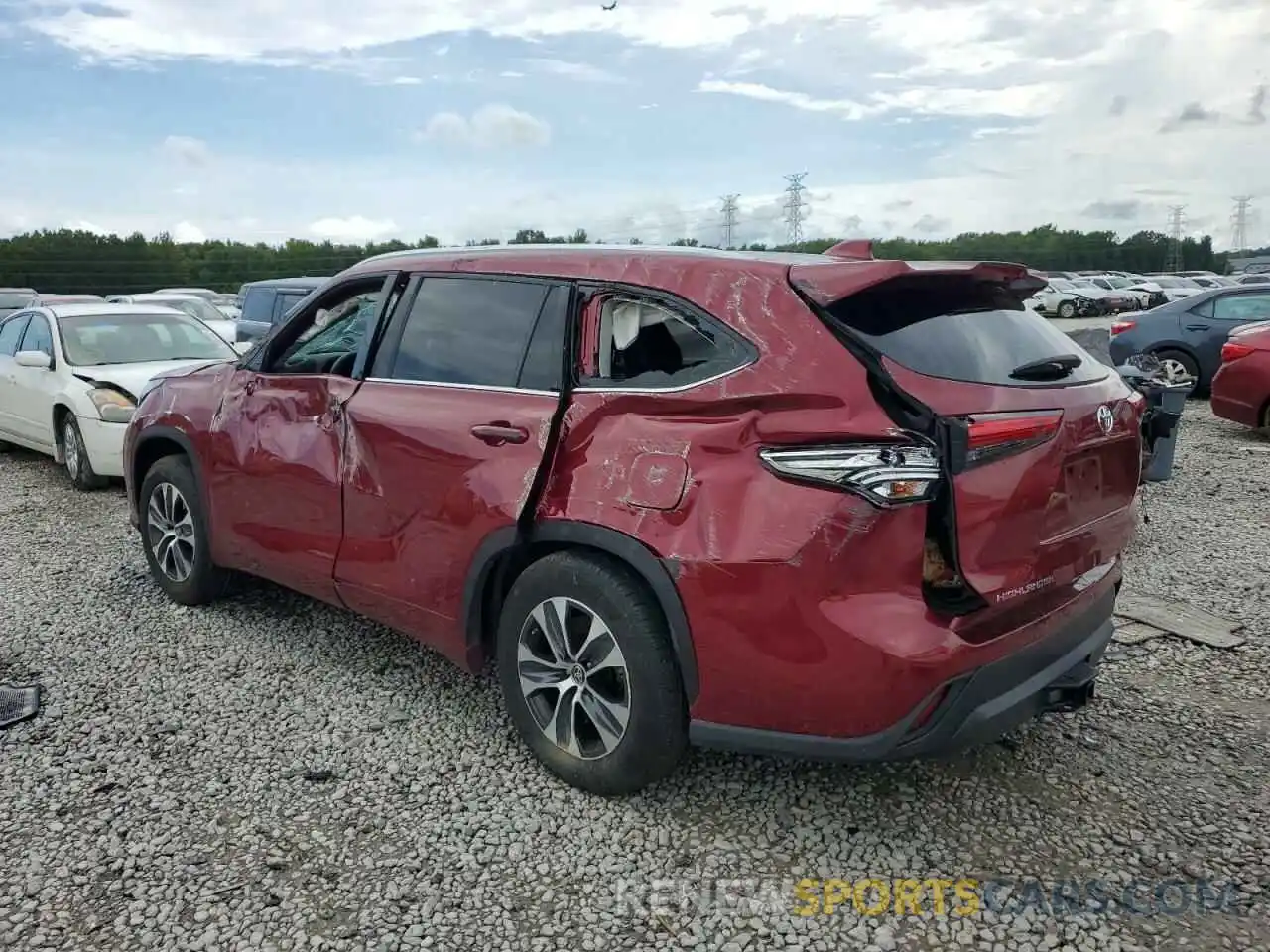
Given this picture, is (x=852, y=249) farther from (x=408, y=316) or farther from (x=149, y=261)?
(x=149, y=261)

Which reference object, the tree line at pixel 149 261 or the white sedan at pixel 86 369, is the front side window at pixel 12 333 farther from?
the tree line at pixel 149 261

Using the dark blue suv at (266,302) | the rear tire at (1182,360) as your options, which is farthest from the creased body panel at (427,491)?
the rear tire at (1182,360)

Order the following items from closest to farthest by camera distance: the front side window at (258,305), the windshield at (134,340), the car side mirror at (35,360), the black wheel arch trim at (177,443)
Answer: the black wheel arch trim at (177,443) < the car side mirror at (35,360) < the windshield at (134,340) < the front side window at (258,305)

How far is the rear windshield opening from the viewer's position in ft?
8.87

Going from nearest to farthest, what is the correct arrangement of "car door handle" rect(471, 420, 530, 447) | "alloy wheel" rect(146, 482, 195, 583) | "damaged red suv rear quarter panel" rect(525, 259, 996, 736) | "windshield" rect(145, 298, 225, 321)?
"damaged red suv rear quarter panel" rect(525, 259, 996, 736), "car door handle" rect(471, 420, 530, 447), "alloy wheel" rect(146, 482, 195, 583), "windshield" rect(145, 298, 225, 321)

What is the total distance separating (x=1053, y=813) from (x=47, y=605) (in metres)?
4.79

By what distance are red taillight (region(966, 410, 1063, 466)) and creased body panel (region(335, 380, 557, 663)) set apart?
129 centimetres

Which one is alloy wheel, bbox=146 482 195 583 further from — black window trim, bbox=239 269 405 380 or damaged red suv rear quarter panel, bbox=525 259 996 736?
damaged red suv rear quarter panel, bbox=525 259 996 736

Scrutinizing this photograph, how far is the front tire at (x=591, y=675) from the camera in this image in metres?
2.86

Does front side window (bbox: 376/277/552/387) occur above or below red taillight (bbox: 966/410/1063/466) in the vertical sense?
above

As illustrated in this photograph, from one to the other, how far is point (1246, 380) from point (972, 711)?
8577 mm

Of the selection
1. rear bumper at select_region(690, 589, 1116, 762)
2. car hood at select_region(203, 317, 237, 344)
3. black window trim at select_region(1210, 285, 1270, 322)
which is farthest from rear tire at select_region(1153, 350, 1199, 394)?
car hood at select_region(203, 317, 237, 344)

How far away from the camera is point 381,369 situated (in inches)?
147

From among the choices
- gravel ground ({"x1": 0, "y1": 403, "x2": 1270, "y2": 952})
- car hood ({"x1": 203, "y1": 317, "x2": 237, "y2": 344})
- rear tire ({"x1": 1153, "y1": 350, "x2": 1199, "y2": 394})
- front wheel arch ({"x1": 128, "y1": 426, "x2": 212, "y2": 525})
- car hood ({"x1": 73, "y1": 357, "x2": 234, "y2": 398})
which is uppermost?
car hood ({"x1": 203, "y1": 317, "x2": 237, "y2": 344})
